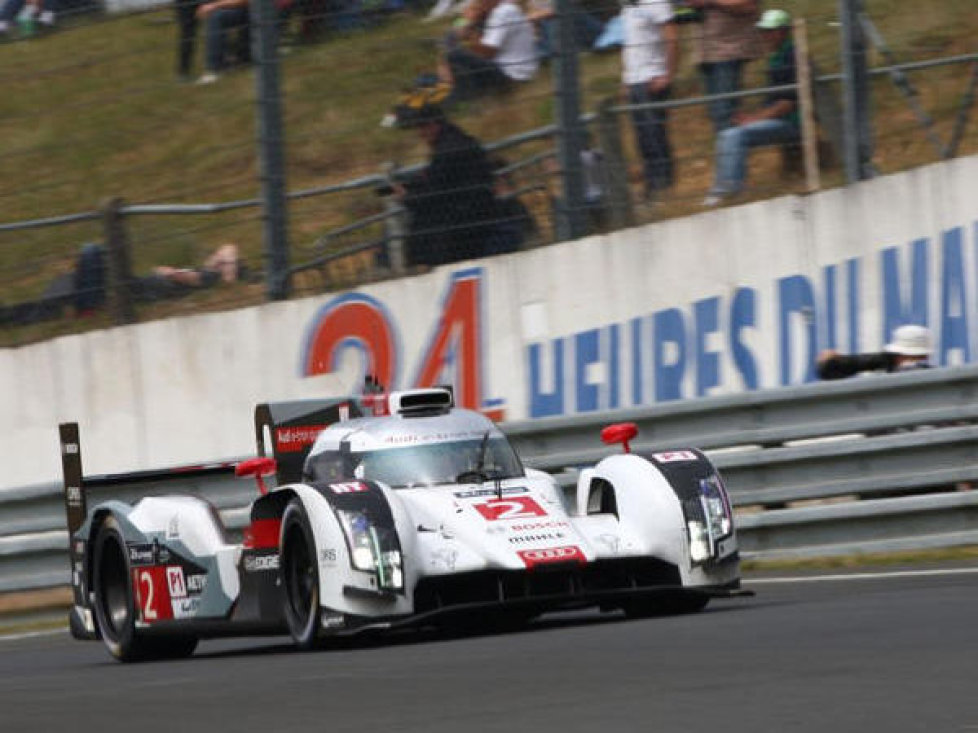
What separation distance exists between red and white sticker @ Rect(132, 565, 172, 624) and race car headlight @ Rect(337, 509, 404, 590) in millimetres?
1584

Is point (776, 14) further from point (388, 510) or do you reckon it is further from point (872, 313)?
point (388, 510)

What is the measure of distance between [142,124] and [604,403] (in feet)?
11.3

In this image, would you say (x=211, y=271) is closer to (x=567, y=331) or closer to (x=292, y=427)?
(x=567, y=331)

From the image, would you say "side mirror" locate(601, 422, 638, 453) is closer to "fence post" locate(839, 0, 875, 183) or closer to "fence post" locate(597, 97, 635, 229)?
"fence post" locate(839, 0, 875, 183)

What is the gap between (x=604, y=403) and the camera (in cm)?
1316

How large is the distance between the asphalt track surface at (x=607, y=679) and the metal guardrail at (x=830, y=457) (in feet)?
4.31

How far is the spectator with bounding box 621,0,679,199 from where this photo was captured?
12797mm

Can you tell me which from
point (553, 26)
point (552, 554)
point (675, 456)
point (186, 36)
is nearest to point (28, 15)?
point (186, 36)

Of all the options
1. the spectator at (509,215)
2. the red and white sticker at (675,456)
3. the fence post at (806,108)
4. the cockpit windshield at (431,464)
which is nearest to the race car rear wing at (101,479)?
the cockpit windshield at (431,464)

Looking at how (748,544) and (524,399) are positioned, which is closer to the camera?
(748,544)

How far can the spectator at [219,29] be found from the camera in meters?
13.9

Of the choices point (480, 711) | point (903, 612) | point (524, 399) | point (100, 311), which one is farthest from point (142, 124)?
point (480, 711)

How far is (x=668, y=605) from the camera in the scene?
9.41 meters

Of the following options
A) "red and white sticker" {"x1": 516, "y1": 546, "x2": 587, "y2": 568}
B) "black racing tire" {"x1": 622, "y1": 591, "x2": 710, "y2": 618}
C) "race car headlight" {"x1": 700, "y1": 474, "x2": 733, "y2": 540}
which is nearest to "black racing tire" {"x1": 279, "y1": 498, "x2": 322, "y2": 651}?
"red and white sticker" {"x1": 516, "y1": 546, "x2": 587, "y2": 568}
